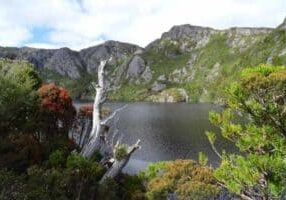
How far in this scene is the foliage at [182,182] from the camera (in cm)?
3033

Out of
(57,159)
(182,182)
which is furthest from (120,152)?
(182,182)

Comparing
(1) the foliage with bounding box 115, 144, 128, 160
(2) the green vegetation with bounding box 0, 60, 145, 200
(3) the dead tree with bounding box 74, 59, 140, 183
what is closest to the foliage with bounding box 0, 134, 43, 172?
(2) the green vegetation with bounding box 0, 60, 145, 200

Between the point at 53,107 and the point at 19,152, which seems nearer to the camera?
the point at 19,152

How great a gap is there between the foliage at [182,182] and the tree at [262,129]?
858 centimetres

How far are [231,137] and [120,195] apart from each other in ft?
47.5

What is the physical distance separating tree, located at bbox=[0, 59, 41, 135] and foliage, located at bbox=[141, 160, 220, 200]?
13.8m

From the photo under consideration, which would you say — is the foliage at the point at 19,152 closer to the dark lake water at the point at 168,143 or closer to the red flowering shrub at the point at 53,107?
the red flowering shrub at the point at 53,107

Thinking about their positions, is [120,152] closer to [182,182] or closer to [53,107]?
[53,107]

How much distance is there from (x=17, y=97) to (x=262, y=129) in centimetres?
2511

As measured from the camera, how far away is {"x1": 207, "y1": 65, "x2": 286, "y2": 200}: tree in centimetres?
1958

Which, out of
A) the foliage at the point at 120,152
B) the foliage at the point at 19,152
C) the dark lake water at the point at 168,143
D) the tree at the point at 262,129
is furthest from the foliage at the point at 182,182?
the dark lake water at the point at 168,143

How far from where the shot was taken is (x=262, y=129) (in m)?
20.8

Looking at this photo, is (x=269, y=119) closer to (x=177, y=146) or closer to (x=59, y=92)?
(x=59, y=92)

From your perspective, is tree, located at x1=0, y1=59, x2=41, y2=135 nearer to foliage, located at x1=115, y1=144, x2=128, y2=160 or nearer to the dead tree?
the dead tree
